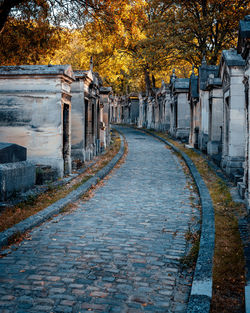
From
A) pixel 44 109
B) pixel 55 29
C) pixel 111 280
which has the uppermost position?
pixel 55 29

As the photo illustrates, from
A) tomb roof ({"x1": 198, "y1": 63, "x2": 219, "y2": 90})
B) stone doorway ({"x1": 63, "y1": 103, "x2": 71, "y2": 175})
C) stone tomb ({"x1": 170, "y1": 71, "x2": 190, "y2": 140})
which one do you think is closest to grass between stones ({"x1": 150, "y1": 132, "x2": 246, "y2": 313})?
stone doorway ({"x1": 63, "y1": 103, "x2": 71, "y2": 175})

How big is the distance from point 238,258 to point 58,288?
2241mm

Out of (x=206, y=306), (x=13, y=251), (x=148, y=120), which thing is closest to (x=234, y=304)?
(x=206, y=306)

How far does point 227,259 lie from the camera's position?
14.4ft

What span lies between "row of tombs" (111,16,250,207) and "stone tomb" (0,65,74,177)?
502 cm

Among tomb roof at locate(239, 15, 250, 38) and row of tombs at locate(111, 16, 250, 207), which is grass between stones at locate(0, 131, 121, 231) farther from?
tomb roof at locate(239, 15, 250, 38)

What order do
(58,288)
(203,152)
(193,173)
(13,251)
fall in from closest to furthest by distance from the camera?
(58,288)
(13,251)
(193,173)
(203,152)

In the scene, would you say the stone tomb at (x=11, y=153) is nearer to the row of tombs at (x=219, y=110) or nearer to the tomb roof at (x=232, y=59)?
the row of tombs at (x=219, y=110)

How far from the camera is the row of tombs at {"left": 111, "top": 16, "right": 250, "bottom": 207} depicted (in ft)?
25.4

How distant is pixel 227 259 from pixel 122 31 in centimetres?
1142

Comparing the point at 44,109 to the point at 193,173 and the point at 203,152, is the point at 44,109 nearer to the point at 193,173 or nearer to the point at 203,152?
the point at 193,173

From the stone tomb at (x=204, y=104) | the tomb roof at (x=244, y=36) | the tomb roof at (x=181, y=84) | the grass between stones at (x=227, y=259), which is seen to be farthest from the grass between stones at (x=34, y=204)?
the tomb roof at (x=181, y=84)

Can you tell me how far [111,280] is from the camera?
4.02 meters

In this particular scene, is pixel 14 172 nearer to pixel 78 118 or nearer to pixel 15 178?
pixel 15 178
